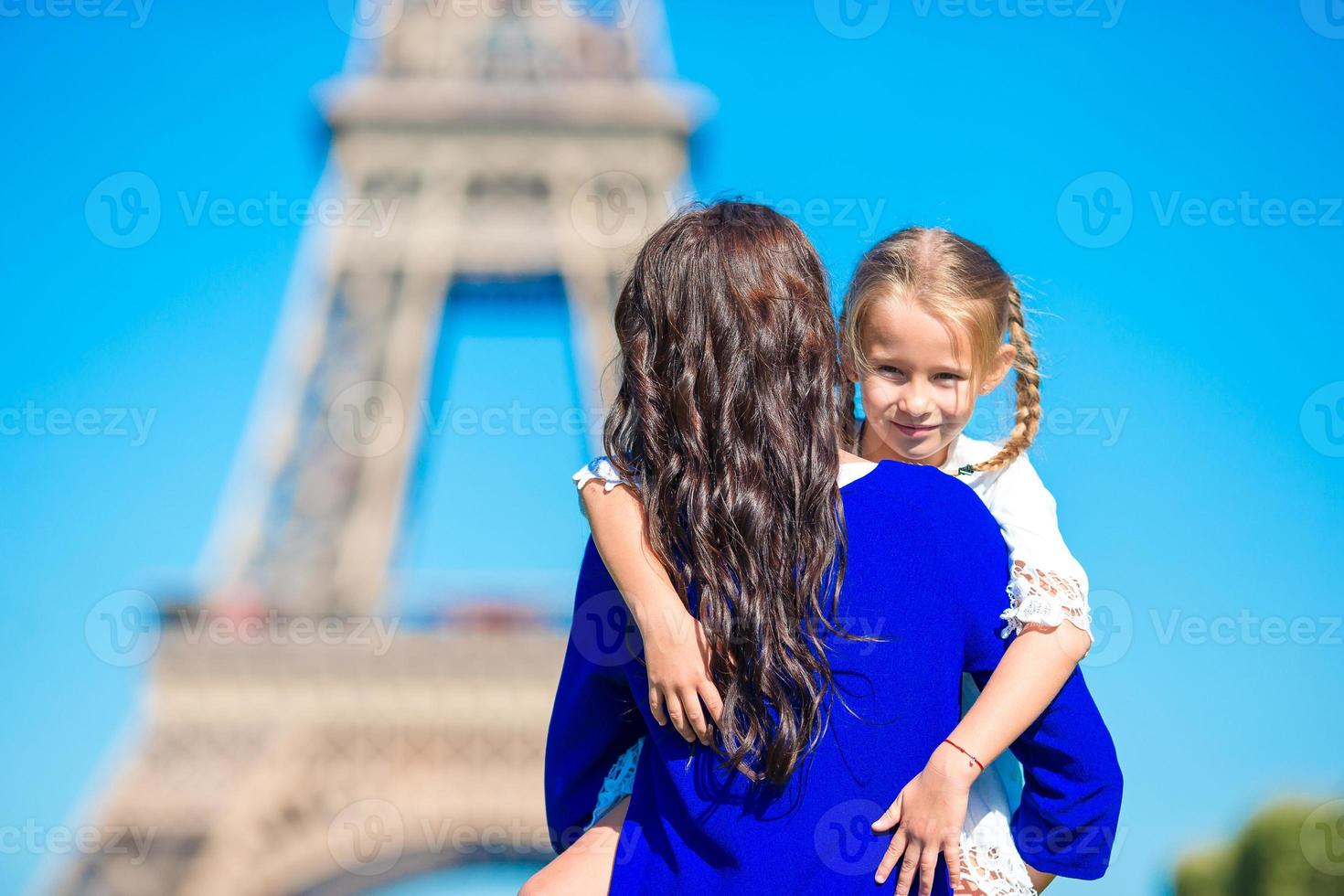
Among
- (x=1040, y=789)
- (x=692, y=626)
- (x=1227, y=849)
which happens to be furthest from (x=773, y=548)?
(x=1227, y=849)

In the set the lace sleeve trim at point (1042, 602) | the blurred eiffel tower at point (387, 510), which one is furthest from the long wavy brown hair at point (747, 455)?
the blurred eiffel tower at point (387, 510)

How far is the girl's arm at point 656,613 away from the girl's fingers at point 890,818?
8.3 inches

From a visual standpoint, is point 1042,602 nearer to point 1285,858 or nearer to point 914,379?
point 914,379

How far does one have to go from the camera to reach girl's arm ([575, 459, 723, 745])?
1.54 metres

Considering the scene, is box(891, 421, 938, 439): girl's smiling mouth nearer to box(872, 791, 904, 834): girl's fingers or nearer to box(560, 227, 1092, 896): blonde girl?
box(560, 227, 1092, 896): blonde girl

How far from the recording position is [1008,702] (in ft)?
5.05

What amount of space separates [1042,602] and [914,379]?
1.47 feet

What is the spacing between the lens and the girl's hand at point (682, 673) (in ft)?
5.03

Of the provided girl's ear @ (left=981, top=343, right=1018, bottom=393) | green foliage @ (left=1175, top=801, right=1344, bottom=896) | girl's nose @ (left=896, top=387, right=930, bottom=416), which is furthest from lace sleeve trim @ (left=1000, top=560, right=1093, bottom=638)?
green foliage @ (left=1175, top=801, right=1344, bottom=896)

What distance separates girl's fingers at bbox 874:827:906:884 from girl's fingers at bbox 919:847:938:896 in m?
0.03

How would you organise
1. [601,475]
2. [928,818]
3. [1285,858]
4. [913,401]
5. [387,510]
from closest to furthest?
[928,818]
[601,475]
[913,401]
[1285,858]
[387,510]

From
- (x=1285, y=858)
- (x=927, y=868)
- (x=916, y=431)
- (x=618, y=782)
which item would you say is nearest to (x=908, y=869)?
(x=927, y=868)

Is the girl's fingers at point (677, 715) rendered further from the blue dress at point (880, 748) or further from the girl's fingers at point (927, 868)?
the girl's fingers at point (927, 868)

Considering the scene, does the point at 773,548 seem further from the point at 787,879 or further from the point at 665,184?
the point at 665,184
